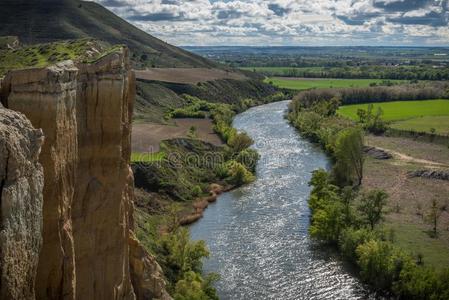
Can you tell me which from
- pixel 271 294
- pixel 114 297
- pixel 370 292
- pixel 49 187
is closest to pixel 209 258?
pixel 271 294

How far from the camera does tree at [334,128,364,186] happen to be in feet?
256

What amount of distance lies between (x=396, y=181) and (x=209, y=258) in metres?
42.4

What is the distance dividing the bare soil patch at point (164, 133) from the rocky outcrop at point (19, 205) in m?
67.2

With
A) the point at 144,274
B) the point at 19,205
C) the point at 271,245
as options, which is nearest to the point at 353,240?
the point at 271,245

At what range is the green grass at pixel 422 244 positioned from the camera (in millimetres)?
51812

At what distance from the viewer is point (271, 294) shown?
4519 centimetres

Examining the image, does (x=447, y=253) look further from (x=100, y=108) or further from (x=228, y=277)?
(x=100, y=108)

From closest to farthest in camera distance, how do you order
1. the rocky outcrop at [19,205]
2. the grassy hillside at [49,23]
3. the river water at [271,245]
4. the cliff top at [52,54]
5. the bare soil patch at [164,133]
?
the rocky outcrop at [19,205] < the cliff top at [52,54] < the river water at [271,245] < the bare soil patch at [164,133] < the grassy hillside at [49,23]

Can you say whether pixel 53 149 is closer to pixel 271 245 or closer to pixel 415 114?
pixel 271 245

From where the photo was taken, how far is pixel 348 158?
257 feet

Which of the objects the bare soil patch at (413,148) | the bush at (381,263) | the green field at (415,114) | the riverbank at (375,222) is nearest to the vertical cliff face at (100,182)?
the riverbank at (375,222)

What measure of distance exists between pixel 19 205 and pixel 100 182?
9011 millimetres

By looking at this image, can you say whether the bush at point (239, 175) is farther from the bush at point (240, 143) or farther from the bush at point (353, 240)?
the bush at point (353, 240)

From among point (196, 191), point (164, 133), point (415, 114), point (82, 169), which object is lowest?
point (196, 191)
